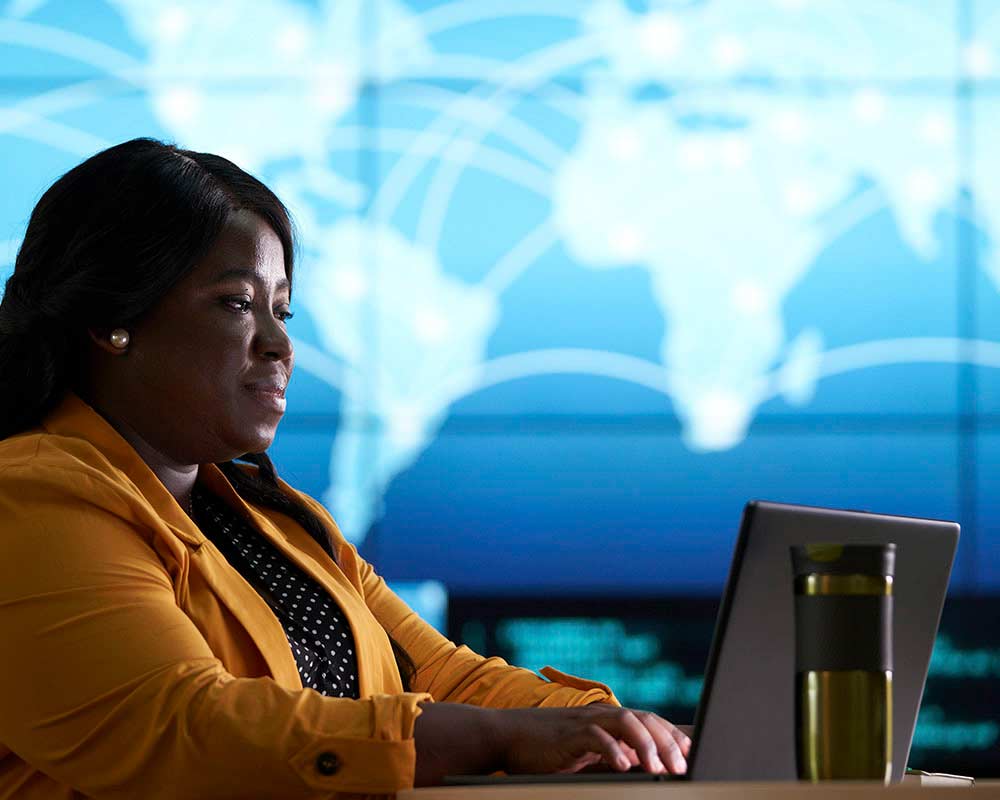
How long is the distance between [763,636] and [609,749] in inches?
7.6

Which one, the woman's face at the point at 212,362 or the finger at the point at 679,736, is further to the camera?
the woman's face at the point at 212,362

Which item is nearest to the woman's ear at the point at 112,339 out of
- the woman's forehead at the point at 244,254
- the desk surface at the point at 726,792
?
the woman's forehead at the point at 244,254

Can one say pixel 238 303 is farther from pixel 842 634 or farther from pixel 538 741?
pixel 842 634

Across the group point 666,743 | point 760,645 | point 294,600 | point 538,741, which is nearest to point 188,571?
point 294,600

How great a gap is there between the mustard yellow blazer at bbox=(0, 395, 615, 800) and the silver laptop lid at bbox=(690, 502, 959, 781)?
29 cm

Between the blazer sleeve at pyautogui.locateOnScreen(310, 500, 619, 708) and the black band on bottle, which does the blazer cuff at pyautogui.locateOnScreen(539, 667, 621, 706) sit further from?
the black band on bottle

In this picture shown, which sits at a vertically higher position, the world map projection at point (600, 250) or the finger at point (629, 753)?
the world map projection at point (600, 250)

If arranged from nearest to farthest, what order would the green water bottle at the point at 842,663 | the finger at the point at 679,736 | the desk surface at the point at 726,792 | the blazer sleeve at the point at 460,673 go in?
1. the desk surface at the point at 726,792
2. the green water bottle at the point at 842,663
3. the finger at the point at 679,736
4. the blazer sleeve at the point at 460,673

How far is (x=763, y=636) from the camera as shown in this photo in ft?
4.30

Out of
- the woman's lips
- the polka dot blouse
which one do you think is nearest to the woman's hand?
the polka dot blouse

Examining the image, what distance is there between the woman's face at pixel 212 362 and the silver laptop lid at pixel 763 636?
29.5 inches

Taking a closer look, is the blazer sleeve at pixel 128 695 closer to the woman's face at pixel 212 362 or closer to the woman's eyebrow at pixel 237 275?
the woman's face at pixel 212 362

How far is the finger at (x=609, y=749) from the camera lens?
1.38 metres

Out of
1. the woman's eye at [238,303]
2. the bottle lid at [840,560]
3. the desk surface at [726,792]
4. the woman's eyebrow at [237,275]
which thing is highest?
the woman's eyebrow at [237,275]
